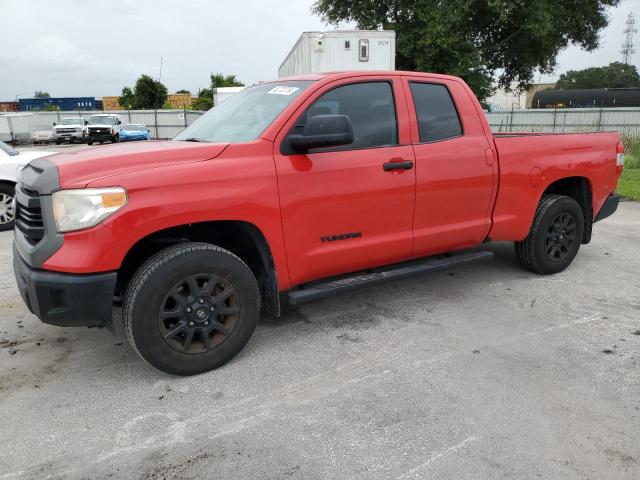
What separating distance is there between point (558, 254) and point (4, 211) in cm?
733

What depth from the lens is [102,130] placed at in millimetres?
28469

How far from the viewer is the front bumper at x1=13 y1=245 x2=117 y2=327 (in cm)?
278

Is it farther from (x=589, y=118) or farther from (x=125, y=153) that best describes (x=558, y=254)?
(x=589, y=118)

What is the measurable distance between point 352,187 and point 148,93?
50.9 metres

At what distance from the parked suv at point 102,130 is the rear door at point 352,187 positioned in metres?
27.1

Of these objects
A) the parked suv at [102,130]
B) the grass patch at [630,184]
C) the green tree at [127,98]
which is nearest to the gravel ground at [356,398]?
the grass patch at [630,184]

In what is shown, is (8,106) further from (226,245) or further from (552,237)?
(552,237)

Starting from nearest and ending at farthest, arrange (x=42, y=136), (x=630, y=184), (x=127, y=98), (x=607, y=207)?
(x=607, y=207) → (x=630, y=184) → (x=42, y=136) → (x=127, y=98)

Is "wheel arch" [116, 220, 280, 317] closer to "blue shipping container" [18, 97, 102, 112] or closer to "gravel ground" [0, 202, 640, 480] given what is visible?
"gravel ground" [0, 202, 640, 480]

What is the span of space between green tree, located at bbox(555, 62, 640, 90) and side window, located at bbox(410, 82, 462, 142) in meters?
94.6

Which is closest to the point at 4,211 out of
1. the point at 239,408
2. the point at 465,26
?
the point at 239,408

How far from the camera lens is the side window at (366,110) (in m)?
3.65

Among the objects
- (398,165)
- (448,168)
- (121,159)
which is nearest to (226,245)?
(121,159)

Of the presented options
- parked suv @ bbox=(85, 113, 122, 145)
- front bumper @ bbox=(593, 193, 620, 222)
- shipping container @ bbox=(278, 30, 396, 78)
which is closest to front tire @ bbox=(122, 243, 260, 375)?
front bumper @ bbox=(593, 193, 620, 222)
